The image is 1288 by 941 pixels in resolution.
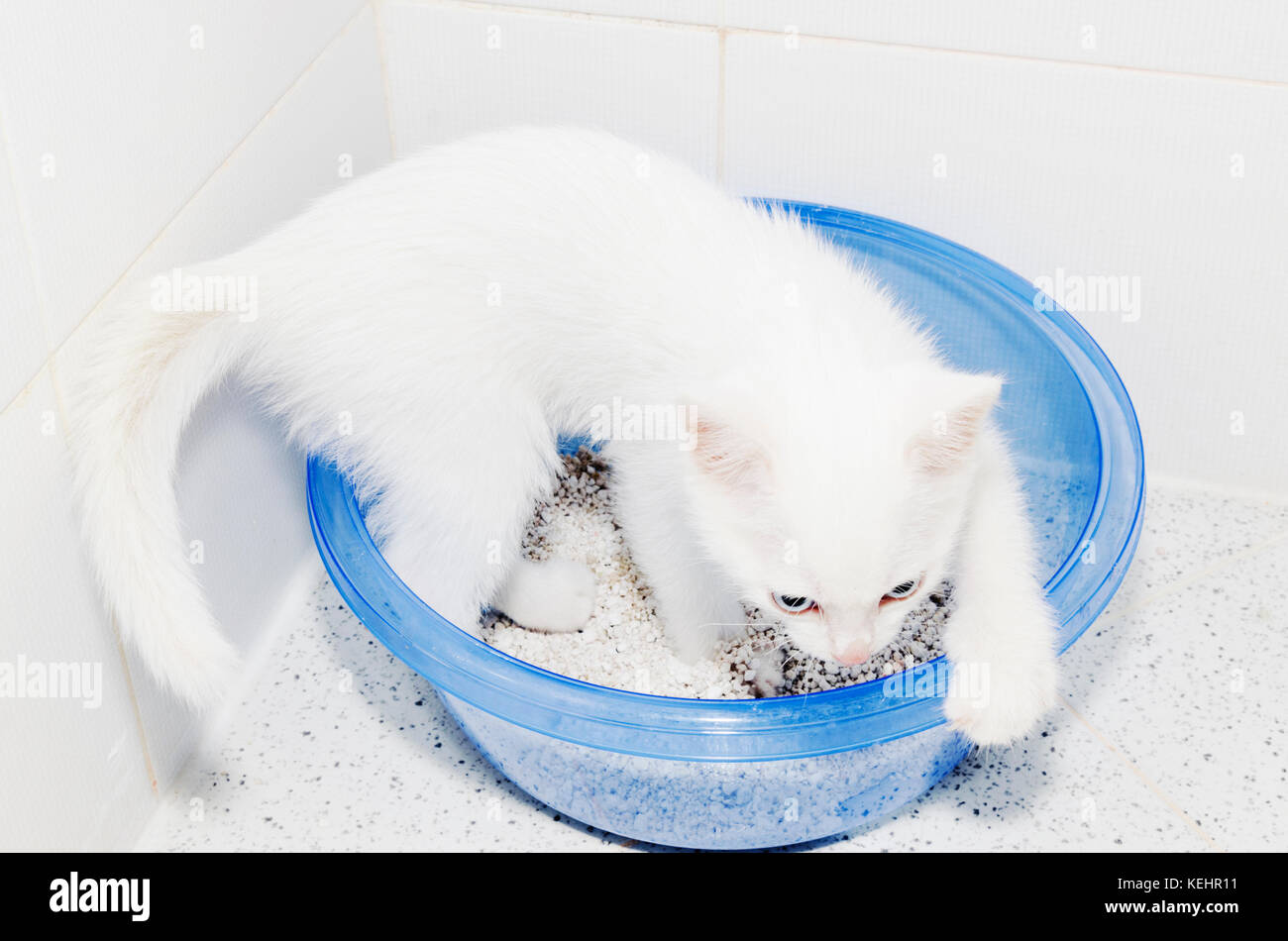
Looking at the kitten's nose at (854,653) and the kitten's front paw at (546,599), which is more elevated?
the kitten's nose at (854,653)

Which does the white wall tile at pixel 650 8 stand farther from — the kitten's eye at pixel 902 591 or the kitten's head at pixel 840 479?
the kitten's eye at pixel 902 591

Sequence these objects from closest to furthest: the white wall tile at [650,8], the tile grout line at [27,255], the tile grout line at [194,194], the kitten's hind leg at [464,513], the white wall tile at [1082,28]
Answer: the tile grout line at [27,255] → the tile grout line at [194,194] → the kitten's hind leg at [464,513] → the white wall tile at [1082,28] → the white wall tile at [650,8]

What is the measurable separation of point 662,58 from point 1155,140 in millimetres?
631

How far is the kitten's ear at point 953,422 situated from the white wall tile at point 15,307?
2.55 ft

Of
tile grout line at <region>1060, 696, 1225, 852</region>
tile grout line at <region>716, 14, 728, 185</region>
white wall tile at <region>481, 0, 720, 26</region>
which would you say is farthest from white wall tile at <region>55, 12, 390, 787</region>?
tile grout line at <region>1060, 696, 1225, 852</region>

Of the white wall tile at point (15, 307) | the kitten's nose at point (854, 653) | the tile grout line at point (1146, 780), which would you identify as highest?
the white wall tile at point (15, 307)

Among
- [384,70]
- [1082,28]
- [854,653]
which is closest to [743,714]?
[854,653]

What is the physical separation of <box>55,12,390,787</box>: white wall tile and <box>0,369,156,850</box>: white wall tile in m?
0.07

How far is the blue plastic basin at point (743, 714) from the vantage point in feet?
4.06

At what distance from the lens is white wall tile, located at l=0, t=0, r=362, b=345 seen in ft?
3.70

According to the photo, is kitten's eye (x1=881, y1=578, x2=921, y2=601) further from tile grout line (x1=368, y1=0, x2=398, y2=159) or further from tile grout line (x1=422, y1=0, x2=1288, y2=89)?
tile grout line (x1=368, y1=0, x2=398, y2=159)

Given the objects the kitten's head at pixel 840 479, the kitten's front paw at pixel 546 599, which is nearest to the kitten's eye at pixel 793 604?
the kitten's head at pixel 840 479

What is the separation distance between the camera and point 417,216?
1379 millimetres

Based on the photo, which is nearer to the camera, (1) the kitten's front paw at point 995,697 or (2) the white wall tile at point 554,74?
(1) the kitten's front paw at point 995,697
